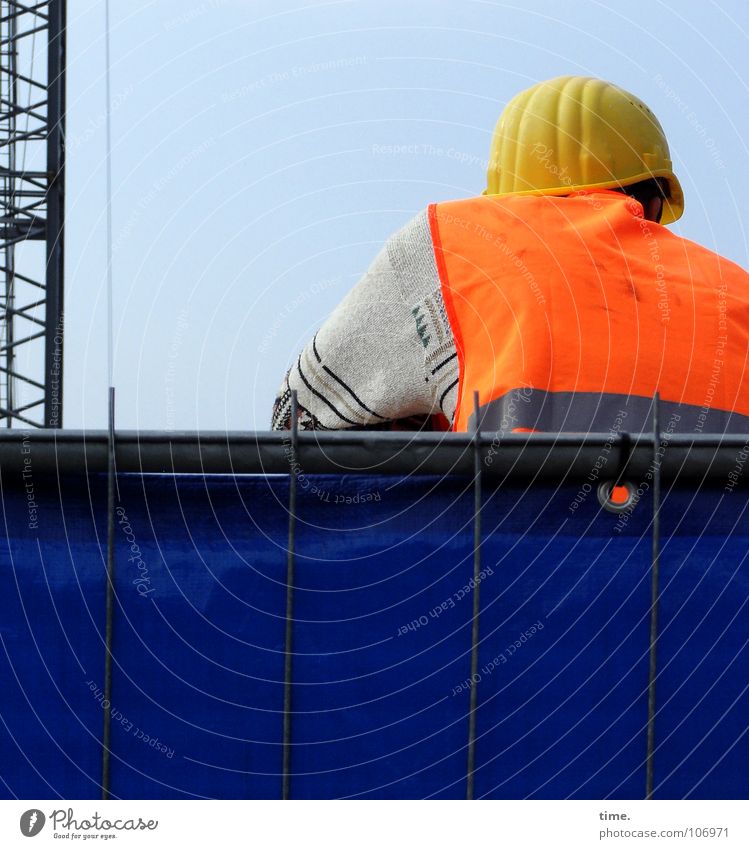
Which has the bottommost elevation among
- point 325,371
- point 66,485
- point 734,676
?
point 734,676

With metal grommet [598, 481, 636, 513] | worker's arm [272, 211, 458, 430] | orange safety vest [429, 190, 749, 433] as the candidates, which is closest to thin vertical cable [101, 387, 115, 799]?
metal grommet [598, 481, 636, 513]

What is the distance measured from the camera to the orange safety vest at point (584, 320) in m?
2.91

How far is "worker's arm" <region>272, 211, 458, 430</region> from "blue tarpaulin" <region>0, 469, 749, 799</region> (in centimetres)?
94

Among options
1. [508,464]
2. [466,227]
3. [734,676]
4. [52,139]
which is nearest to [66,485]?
[508,464]

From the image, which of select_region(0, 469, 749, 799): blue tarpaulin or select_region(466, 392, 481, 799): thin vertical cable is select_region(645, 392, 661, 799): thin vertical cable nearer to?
select_region(0, 469, 749, 799): blue tarpaulin

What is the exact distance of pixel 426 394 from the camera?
10.4ft

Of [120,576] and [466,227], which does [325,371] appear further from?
[120,576]

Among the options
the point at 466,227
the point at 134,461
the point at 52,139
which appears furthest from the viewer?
the point at 52,139

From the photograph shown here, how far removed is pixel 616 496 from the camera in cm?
223

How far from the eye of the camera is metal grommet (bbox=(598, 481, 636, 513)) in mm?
2227

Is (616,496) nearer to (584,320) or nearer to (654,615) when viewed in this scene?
(654,615)

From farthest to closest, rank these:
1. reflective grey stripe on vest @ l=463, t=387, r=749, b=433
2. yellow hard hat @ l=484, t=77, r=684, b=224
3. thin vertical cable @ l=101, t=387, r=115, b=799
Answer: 1. yellow hard hat @ l=484, t=77, r=684, b=224
2. reflective grey stripe on vest @ l=463, t=387, r=749, b=433
3. thin vertical cable @ l=101, t=387, r=115, b=799

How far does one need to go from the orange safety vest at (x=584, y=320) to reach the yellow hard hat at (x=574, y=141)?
10.7 inches
